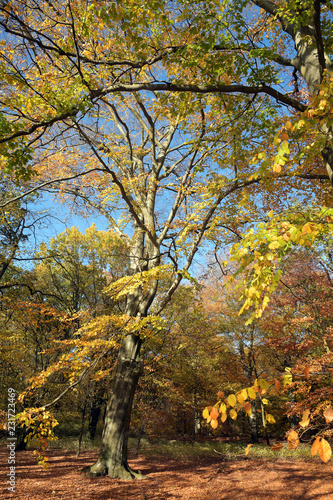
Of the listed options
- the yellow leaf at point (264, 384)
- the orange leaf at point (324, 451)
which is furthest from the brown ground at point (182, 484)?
the orange leaf at point (324, 451)

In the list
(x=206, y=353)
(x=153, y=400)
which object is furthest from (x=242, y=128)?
(x=153, y=400)

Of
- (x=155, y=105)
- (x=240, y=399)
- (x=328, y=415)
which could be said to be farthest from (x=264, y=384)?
(x=155, y=105)

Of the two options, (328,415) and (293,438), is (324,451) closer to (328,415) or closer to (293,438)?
(328,415)

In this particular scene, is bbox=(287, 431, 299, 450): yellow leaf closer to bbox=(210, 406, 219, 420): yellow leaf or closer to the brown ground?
bbox=(210, 406, 219, 420): yellow leaf

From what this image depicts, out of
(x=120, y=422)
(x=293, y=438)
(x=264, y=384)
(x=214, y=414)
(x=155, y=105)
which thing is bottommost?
(x=120, y=422)

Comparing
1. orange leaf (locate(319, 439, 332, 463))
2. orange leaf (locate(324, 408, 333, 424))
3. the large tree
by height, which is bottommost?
orange leaf (locate(319, 439, 332, 463))

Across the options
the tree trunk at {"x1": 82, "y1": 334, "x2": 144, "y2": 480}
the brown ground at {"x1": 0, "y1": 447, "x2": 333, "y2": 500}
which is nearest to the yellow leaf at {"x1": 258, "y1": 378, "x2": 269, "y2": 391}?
the brown ground at {"x1": 0, "y1": 447, "x2": 333, "y2": 500}

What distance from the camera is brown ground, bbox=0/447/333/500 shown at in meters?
5.79

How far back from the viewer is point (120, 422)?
6.75 m

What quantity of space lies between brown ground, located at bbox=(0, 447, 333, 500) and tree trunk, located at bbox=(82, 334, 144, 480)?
0.75ft

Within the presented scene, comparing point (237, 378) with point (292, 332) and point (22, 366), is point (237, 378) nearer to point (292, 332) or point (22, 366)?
point (292, 332)

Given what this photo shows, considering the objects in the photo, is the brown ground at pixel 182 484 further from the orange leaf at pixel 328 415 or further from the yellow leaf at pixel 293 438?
the orange leaf at pixel 328 415

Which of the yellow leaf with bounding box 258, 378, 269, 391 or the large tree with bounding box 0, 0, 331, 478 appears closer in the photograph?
the yellow leaf with bounding box 258, 378, 269, 391

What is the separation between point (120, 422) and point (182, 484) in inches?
90.7
